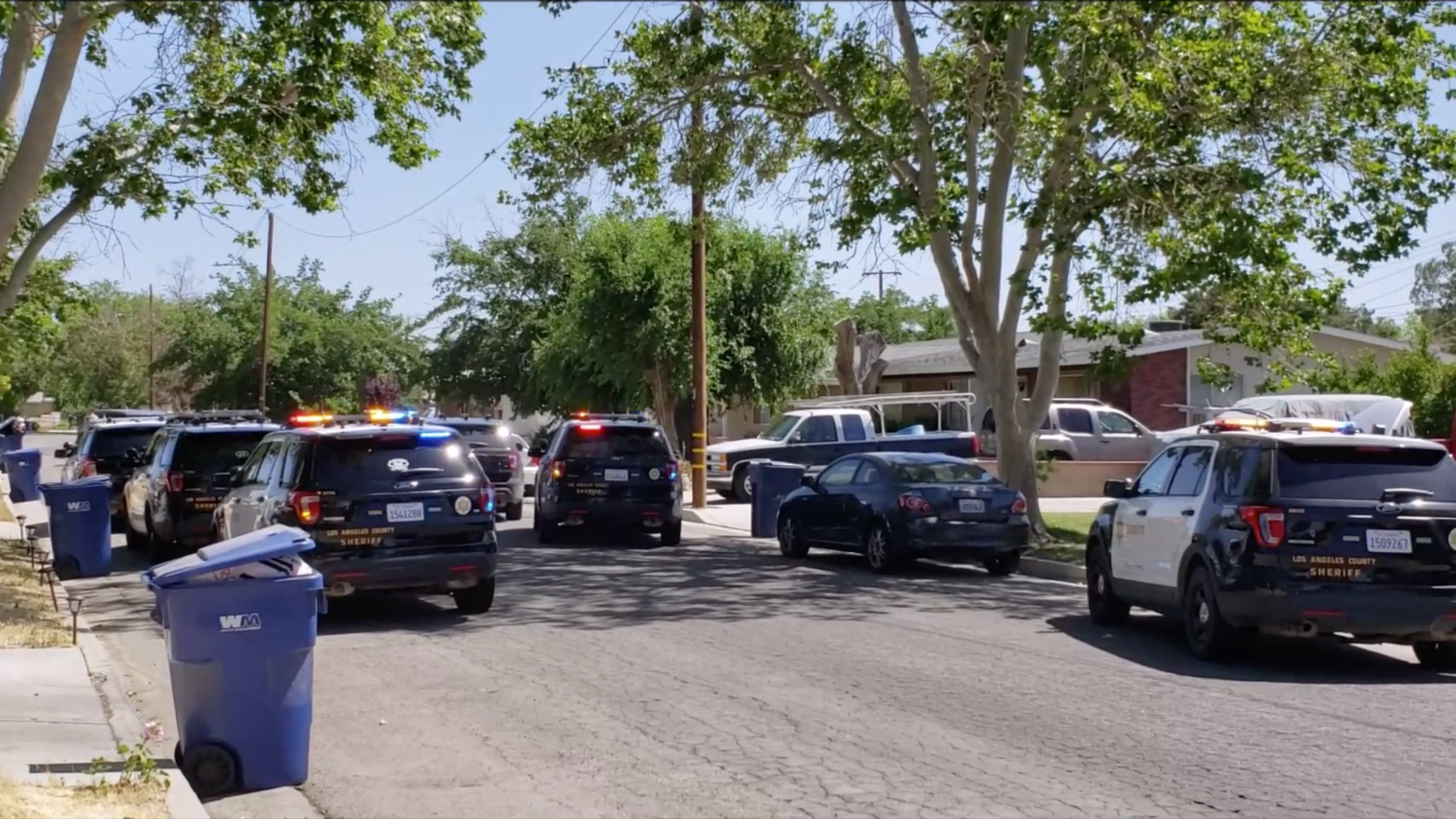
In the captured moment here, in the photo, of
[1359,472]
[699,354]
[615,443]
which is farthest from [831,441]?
[1359,472]

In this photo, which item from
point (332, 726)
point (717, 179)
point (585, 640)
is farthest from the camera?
point (717, 179)

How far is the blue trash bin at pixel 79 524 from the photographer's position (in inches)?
648

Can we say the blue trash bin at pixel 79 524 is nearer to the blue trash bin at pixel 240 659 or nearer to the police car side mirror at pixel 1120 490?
the blue trash bin at pixel 240 659

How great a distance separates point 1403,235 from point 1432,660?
8608mm

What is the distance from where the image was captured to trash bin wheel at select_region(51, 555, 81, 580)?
16719 mm

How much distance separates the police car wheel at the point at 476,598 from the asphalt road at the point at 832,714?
0.14m

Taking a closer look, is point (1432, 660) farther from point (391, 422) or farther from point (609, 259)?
point (609, 259)

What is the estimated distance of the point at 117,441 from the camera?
23422mm

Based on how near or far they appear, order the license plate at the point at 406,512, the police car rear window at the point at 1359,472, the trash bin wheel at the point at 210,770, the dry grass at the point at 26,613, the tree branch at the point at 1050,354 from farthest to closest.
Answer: the tree branch at the point at 1050,354, the license plate at the point at 406,512, the dry grass at the point at 26,613, the police car rear window at the point at 1359,472, the trash bin wheel at the point at 210,770

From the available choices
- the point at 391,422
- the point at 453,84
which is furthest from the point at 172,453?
the point at 453,84

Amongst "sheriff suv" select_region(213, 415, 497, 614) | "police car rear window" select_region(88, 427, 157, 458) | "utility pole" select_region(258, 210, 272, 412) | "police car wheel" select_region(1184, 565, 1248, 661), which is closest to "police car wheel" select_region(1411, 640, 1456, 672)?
"police car wheel" select_region(1184, 565, 1248, 661)

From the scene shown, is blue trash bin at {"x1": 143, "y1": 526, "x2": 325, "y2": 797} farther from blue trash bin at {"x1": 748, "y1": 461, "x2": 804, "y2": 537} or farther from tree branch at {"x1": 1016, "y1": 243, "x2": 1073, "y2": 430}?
blue trash bin at {"x1": 748, "y1": 461, "x2": 804, "y2": 537}

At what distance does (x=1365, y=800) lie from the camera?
23.5 feet

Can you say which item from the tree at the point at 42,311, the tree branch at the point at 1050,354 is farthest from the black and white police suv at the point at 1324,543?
the tree at the point at 42,311
